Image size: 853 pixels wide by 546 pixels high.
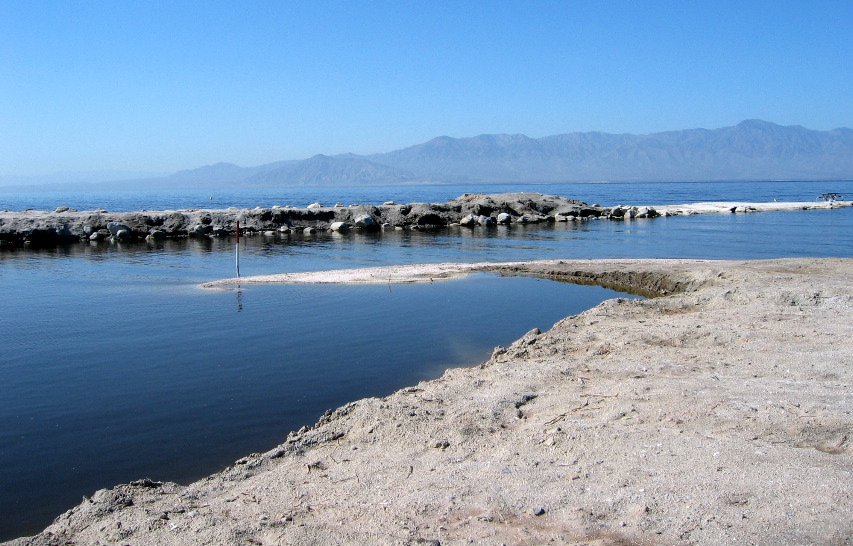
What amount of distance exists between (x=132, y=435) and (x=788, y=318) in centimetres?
1002

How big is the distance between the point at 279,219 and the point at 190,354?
3246 centimetres

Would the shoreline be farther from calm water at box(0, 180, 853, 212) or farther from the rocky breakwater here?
calm water at box(0, 180, 853, 212)

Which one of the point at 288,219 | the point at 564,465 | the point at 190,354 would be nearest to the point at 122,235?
the point at 288,219

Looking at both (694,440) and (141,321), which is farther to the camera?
(141,321)

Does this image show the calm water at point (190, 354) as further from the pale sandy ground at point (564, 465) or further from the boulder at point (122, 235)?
the boulder at point (122, 235)

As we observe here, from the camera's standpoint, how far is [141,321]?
14367 mm

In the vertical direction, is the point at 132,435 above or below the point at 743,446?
below

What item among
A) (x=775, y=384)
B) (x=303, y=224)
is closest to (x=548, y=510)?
(x=775, y=384)

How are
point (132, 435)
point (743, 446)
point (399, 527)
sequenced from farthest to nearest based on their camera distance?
point (132, 435) → point (743, 446) → point (399, 527)

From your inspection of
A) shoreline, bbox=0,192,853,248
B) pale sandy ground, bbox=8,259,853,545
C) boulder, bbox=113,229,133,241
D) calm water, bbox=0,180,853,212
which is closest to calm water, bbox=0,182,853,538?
pale sandy ground, bbox=8,259,853,545

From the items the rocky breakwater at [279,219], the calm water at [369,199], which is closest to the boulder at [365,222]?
the rocky breakwater at [279,219]

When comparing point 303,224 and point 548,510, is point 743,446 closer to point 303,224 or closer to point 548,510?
point 548,510

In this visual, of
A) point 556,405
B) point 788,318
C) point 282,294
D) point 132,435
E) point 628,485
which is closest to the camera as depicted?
point 628,485

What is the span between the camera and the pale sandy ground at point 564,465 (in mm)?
4684
